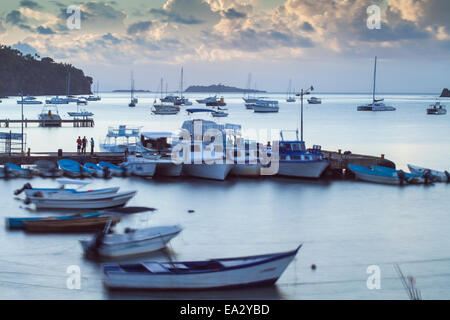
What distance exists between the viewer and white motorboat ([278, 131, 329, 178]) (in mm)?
39312

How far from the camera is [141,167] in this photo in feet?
131

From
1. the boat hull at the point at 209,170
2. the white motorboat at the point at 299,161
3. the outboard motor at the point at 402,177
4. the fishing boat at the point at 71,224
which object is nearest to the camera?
the fishing boat at the point at 71,224

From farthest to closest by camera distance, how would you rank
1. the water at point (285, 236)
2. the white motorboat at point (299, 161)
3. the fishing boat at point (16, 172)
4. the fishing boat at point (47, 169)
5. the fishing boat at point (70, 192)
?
the white motorboat at point (299, 161) < the fishing boat at point (47, 169) < the fishing boat at point (16, 172) < the fishing boat at point (70, 192) < the water at point (285, 236)

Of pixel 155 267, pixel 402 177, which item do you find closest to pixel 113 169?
pixel 402 177

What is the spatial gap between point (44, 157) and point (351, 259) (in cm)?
2744

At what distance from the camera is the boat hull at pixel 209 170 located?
38.8 m

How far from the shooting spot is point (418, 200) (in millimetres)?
33969

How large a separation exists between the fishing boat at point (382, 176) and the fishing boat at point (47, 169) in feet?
66.4

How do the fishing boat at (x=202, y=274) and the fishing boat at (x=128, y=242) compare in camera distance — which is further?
the fishing boat at (x=128, y=242)

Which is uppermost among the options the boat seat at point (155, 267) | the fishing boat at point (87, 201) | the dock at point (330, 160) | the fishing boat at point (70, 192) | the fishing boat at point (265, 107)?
the fishing boat at point (265, 107)

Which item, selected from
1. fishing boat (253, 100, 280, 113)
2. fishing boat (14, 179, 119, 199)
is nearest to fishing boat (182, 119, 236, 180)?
fishing boat (14, 179, 119, 199)

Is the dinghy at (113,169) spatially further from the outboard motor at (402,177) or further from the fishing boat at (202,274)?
the fishing boat at (202,274)

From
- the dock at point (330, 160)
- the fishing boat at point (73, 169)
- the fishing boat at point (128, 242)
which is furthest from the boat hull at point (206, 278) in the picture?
the dock at point (330, 160)
